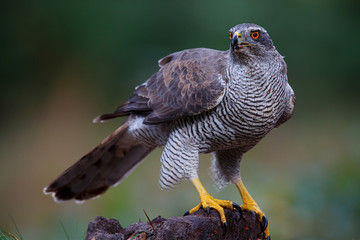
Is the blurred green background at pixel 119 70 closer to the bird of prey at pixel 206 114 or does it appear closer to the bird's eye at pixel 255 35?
the bird of prey at pixel 206 114

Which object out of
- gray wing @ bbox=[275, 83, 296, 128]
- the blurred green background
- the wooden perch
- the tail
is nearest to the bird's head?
gray wing @ bbox=[275, 83, 296, 128]

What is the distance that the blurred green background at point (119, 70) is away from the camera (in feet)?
28.9

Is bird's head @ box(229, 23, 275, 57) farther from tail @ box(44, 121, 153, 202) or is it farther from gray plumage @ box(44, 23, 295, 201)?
tail @ box(44, 121, 153, 202)

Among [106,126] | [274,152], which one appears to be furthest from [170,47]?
[274,152]

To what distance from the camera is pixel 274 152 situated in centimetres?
921

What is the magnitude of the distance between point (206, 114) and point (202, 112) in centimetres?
4

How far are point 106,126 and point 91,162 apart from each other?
4.67 metres

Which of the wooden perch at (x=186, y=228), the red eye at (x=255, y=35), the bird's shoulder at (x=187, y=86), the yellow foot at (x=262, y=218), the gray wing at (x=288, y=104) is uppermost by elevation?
the red eye at (x=255, y=35)

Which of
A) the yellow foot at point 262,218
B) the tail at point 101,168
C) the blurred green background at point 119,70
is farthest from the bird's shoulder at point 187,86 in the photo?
the blurred green background at point 119,70

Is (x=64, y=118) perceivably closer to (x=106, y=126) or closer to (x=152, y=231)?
(x=106, y=126)

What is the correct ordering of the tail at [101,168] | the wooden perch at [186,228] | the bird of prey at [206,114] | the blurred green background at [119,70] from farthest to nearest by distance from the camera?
the blurred green background at [119,70] < the tail at [101,168] < the bird of prey at [206,114] < the wooden perch at [186,228]

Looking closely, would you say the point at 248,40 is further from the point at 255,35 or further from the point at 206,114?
the point at 206,114

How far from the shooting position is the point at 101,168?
5.36 meters

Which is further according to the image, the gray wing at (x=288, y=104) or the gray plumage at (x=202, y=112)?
the gray wing at (x=288, y=104)
